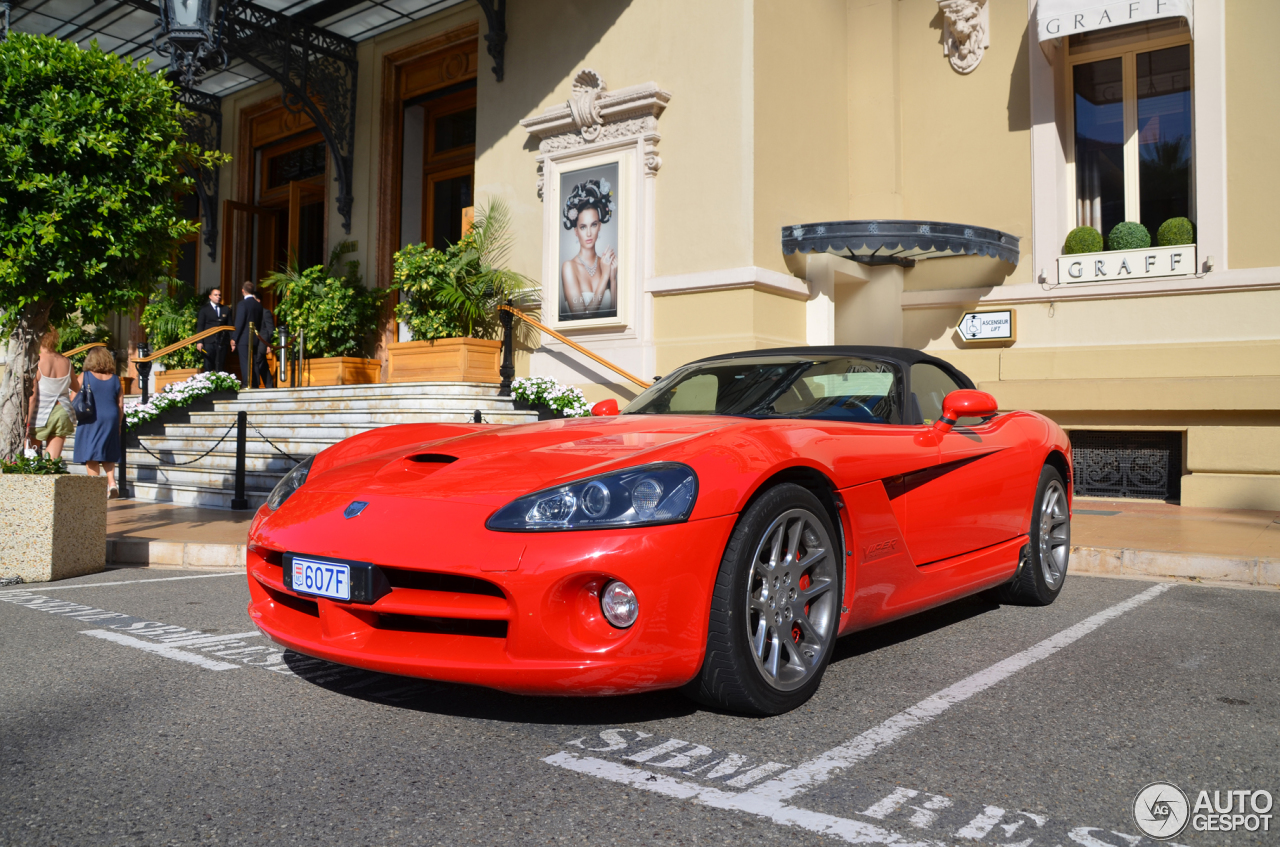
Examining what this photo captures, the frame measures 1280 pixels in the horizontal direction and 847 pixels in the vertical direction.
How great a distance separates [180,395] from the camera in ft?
46.4

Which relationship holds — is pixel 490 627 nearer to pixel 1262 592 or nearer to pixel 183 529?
pixel 1262 592

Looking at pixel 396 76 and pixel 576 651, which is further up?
pixel 396 76

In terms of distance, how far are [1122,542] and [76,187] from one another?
7.54m

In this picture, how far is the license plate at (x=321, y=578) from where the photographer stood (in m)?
2.97

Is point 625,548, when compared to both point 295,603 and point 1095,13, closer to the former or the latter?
point 295,603

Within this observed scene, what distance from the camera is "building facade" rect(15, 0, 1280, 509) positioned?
11.2m

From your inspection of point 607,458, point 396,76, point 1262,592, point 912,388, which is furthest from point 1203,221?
point 396,76

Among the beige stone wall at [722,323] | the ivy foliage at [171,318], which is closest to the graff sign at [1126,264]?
the beige stone wall at [722,323]

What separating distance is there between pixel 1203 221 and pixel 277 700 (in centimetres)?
1146

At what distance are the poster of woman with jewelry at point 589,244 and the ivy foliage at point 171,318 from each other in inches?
327

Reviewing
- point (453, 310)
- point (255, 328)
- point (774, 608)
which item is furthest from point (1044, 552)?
point (255, 328)

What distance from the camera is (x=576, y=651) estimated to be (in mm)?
2744

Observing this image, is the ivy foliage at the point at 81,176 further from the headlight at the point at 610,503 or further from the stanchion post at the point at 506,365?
the headlight at the point at 610,503

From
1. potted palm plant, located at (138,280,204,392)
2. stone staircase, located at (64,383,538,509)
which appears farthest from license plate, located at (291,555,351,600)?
potted palm plant, located at (138,280,204,392)
